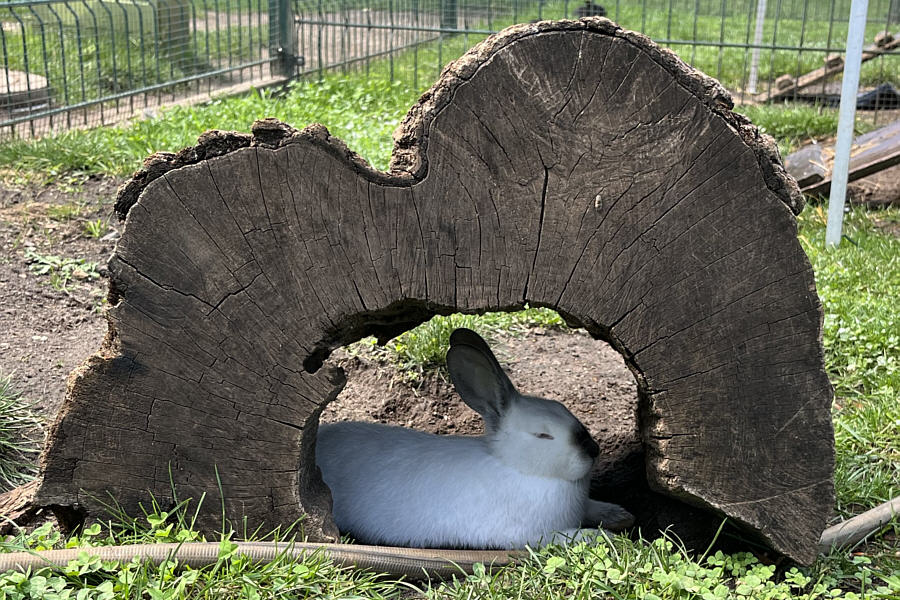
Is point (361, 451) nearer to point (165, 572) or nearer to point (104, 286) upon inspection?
point (165, 572)

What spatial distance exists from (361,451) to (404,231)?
3.13 feet

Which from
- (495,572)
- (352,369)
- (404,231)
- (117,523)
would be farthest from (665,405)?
(352,369)

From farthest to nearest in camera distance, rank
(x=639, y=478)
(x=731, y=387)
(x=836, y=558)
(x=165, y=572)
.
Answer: (x=639, y=478) < (x=836, y=558) < (x=731, y=387) < (x=165, y=572)

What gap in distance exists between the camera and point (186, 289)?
2.45m

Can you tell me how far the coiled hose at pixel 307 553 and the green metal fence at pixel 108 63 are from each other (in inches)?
176

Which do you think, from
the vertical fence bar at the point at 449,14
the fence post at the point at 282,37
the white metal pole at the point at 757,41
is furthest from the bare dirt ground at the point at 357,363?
→ the white metal pole at the point at 757,41

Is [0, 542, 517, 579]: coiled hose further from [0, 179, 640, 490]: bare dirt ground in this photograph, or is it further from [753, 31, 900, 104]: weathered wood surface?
[753, 31, 900, 104]: weathered wood surface

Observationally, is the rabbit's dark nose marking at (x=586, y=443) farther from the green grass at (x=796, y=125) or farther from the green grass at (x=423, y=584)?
the green grass at (x=796, y=125)

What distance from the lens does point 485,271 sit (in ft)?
8.10

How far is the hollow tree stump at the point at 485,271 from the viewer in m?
2.39

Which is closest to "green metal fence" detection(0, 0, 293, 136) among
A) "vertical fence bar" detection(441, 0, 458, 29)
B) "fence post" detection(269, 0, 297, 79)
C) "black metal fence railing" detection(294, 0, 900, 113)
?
"fence post" detection(269, 0, 297, 79)

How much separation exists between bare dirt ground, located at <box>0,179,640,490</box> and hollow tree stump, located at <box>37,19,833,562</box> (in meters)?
0.91

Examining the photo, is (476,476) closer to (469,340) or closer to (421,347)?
(469,340)

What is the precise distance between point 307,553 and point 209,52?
22.3 feet
